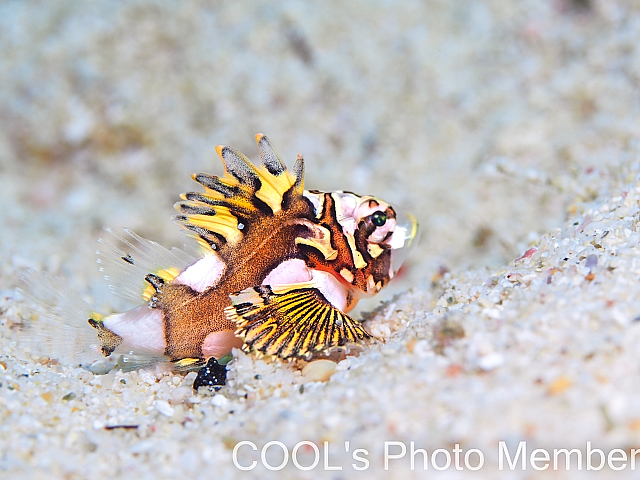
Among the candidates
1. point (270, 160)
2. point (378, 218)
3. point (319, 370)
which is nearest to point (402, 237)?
point (378, 218)

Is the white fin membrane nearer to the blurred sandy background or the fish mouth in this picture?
the fish mouth

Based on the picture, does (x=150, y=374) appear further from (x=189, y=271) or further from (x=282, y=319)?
(x=282, y=319)

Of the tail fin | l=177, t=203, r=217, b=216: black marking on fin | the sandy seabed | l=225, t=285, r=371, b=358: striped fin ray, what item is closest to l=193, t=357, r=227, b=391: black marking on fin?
l=225, t=285, r=371, b=358: striped fin ray

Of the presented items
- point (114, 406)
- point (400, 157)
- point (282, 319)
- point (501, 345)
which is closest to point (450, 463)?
point (501, 345)

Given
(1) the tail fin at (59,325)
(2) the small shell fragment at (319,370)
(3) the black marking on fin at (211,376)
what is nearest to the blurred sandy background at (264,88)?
(1) the tail fin at (59,325)

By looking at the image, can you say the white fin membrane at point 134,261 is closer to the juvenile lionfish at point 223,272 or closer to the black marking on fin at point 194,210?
the juvenile lionfish at point 223,272
